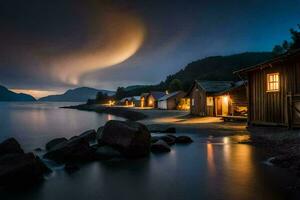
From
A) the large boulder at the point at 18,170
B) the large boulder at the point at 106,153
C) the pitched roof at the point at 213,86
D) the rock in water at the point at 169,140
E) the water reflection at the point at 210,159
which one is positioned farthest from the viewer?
the pitched roof at the point at 213,86

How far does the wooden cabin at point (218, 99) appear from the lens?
31.8 m

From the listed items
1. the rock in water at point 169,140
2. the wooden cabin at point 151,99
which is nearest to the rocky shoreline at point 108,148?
the rock in water at point 169,140

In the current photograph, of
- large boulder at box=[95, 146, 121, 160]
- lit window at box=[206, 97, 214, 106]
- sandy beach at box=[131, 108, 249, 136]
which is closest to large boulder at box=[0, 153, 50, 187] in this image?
large boulder at box=[95, 146, 121, 160]

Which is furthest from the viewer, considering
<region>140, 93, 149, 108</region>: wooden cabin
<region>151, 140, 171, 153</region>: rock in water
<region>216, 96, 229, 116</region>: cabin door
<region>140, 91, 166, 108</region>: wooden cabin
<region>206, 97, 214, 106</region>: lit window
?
<region>140, 93, 149, 108</region>: wooden cabin

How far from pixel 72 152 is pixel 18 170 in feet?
13.0

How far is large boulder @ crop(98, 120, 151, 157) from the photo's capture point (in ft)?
47.0

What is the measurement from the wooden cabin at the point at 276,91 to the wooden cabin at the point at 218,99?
8.77 metres

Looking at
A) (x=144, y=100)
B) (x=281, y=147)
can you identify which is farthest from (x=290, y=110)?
(x=144, y=100)

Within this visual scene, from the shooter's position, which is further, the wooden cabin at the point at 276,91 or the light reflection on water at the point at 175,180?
the wooden cabin at the point at 276,91

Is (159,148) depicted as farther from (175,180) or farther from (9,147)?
(9,147)

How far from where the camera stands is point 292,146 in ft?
42.6

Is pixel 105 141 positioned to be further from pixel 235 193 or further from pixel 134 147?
pixel 235 193

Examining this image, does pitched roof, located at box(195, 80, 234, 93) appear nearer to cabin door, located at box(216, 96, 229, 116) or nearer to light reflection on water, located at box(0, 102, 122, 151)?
cabin door, located at box(216, 96, 229, 116)

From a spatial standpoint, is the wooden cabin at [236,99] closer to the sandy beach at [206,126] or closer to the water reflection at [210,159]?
the sandy beach at [206,126]
